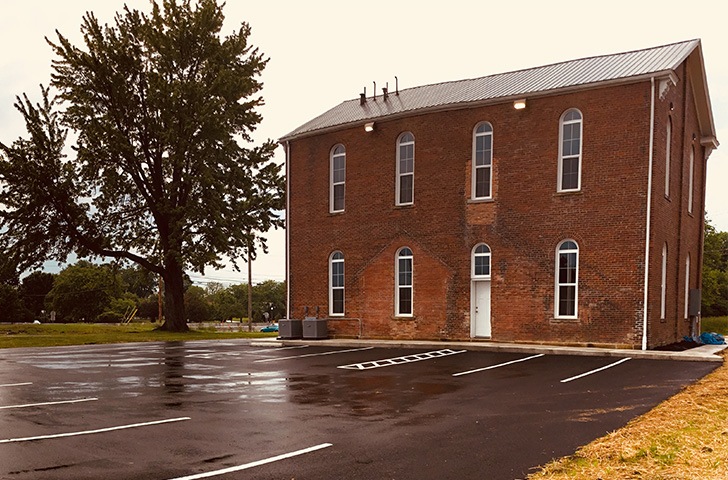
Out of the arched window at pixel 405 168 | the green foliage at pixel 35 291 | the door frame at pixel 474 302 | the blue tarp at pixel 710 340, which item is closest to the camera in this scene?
the door frame at pixel 474 302

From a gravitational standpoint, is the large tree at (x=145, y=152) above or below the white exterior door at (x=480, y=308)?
above

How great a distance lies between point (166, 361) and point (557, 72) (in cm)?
1674

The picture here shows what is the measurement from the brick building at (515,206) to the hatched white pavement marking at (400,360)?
3.03 metres

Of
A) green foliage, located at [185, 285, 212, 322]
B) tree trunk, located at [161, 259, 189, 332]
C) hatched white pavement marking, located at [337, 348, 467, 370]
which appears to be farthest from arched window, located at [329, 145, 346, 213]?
green foliage, located at [185, 285, 212, 322]

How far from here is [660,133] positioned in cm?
2033

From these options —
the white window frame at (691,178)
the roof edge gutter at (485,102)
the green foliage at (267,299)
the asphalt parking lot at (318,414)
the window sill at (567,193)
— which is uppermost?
the roof edge gutter at (485,102)

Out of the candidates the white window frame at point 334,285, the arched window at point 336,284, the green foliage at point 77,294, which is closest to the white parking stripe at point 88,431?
the white window frame at point 334,285

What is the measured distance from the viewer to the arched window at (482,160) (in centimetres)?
2303

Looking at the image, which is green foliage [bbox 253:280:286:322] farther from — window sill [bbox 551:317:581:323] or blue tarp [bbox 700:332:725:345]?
window sill [bbox 551:317:581:323]

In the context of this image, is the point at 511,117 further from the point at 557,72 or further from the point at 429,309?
the point at 429,309

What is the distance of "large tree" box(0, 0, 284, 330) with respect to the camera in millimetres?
34781

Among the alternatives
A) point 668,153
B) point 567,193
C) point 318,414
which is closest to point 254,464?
point 318,414

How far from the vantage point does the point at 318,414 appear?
973 centimetres

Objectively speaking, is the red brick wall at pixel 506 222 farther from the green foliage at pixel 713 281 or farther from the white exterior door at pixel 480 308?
the green foliage at pixel 713 281
